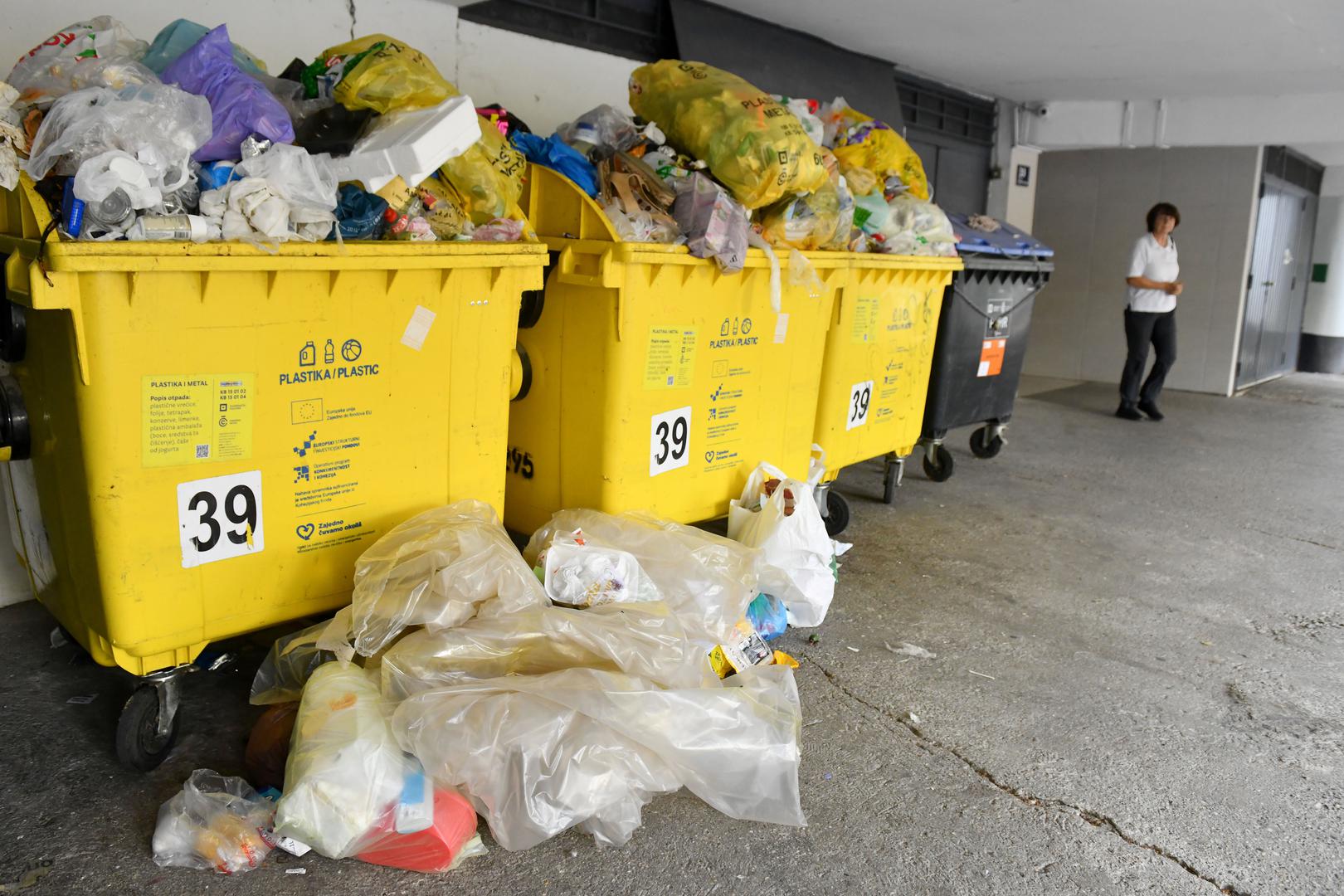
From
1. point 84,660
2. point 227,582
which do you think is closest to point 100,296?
point 227,582

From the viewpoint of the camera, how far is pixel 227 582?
224 centimetres

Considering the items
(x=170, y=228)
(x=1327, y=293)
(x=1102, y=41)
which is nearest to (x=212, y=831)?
(x=170, y=228)

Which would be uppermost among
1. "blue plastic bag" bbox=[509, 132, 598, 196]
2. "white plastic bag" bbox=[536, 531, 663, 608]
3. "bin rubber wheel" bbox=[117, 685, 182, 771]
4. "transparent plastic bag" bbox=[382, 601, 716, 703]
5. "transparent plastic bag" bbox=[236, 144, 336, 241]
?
"blue plastic bag" bbox=[509, 132, 598, 196]

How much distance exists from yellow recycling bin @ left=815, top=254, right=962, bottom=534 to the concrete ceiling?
1453 millimetres

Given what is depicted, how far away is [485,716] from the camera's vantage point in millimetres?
2006

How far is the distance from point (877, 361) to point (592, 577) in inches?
78.9

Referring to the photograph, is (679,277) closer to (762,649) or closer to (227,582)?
(762,649)

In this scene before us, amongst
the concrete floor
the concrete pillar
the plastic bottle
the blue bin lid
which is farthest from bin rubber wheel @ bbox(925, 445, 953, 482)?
the concrete pillar

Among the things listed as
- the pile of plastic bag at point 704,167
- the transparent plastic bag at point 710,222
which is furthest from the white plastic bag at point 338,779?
the transparent plastic bag at point 710,222

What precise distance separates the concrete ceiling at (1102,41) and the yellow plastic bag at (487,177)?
8.04ft

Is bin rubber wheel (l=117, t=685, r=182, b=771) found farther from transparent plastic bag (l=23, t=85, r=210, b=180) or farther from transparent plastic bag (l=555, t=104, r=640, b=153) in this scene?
transparent plastic bag (l=555, t=104, r=640, b=153)

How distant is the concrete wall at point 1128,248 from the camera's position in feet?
27.8

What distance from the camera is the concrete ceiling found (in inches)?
178

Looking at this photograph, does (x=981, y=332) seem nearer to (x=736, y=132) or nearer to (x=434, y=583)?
(x=736, y=132)
